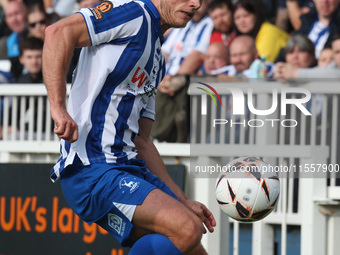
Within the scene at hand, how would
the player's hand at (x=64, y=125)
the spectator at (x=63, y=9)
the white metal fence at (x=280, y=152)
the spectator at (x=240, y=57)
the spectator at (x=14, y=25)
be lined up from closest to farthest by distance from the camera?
1. the player's hand at (x=64, y=125)
2. the white metal fence at (x=280, y=152)
3. the spectator at (x=240, y=57)
4. the spectator at (x=63, y=9)
5. the spectator at (x=14, y=25)

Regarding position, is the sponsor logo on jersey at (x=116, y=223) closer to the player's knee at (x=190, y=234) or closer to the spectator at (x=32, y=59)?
the player's knee at (x=190, y=234)

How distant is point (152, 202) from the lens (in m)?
3.97

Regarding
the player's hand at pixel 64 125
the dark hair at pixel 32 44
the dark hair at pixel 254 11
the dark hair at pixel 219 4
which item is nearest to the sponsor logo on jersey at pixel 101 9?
the player's hand at pixel 64 125

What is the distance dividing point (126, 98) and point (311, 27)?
457cm

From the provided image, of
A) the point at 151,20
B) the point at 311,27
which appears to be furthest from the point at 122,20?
the point at 311,27

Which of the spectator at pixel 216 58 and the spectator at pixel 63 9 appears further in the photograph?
the spectator at pixel 63 9

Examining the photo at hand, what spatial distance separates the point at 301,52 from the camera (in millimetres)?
7867

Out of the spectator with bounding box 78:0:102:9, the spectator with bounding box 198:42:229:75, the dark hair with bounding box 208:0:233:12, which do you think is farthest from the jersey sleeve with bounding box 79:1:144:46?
the spectator with bounding box 78:0:102:9

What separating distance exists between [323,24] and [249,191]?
12.2 feet

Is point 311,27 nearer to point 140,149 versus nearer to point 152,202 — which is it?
point 140,149

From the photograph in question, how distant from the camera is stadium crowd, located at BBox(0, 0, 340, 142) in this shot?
772 centimetres

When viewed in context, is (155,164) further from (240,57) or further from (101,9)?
(240,57)

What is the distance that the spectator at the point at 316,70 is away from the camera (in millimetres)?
7574

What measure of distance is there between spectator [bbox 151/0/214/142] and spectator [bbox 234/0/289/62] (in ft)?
1.48
